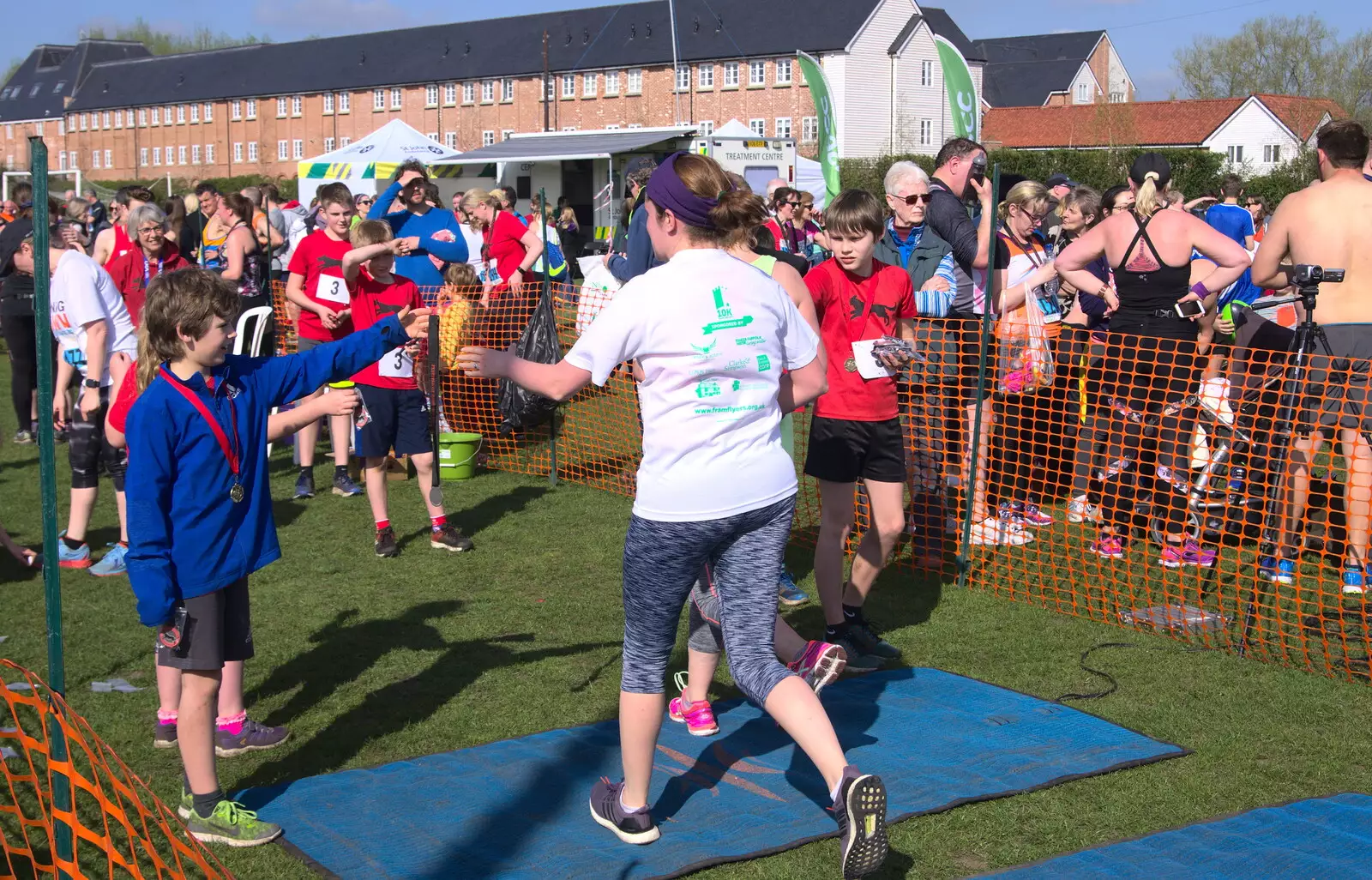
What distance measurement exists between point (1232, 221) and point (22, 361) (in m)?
10.6

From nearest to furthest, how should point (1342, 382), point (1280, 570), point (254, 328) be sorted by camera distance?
point (1342, 382) < point (1280, 570) < point (254, 328)

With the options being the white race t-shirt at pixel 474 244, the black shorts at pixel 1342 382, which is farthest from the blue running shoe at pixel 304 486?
the black shorts at pixel 1342 382

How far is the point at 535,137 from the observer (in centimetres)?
3303

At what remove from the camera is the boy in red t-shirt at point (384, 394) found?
7023 millimetres

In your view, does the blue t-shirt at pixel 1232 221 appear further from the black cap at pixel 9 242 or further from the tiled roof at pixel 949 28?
the tiled roof at pixel 949 28

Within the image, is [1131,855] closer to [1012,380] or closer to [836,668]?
[836,668]

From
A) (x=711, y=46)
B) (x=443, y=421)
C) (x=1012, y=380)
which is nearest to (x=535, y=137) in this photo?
(x=443, y=421)

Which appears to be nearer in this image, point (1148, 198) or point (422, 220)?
point (1148, 198)

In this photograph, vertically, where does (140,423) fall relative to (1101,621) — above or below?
above

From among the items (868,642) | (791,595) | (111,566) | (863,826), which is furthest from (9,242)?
(863,826)

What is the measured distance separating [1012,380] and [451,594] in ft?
11.2

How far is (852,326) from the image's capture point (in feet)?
16.8

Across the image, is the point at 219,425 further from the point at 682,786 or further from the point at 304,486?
the point at 304,486

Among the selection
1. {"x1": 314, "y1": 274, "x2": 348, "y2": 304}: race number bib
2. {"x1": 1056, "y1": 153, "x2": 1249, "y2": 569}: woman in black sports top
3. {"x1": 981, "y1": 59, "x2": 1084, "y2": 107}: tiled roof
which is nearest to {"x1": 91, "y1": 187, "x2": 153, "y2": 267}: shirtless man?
{"x1": 314, "y1": 274, "x2": 348, "y2": 304}: race number bib
